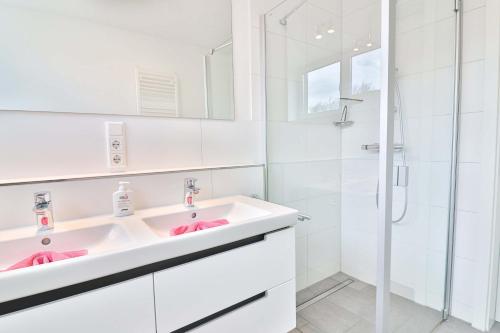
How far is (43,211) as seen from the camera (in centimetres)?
87

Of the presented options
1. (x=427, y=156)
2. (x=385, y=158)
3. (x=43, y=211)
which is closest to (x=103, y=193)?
(x=43, y=211)

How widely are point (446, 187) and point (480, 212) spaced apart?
19 centimetres

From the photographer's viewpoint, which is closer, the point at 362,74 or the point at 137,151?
the point at 137,151

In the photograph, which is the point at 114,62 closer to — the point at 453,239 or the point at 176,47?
the point at 176,47

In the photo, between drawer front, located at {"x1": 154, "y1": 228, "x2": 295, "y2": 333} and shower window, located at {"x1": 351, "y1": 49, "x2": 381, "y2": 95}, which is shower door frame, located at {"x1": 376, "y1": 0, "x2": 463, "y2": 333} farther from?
shower window, located at {"x1": 351, "y1": 49, "x2": 381, "y2": 95}

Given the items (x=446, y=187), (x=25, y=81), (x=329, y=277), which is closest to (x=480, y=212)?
(x=446, y=187)

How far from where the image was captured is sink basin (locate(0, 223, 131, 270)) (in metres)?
0.79

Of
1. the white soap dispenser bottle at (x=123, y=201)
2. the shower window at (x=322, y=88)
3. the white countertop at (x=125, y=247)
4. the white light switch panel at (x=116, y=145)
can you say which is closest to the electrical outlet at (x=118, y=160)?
the white light switch panel at (x=116, y=145)

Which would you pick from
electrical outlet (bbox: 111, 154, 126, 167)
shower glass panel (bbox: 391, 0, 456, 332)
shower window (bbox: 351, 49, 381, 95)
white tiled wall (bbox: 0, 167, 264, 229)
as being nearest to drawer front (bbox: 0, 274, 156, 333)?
white tiled wall (bbox: 0, 167, 264, 229)

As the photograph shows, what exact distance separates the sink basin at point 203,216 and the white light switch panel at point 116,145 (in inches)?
11.4

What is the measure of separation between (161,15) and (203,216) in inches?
40.0

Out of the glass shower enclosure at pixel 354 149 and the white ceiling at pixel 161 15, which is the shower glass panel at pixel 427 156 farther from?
the white ceiling at pixel 161 15

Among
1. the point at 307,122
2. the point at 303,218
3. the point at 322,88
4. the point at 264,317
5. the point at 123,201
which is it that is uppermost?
the point at 322,88

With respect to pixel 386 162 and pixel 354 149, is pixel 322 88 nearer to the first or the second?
pixel 354 149
